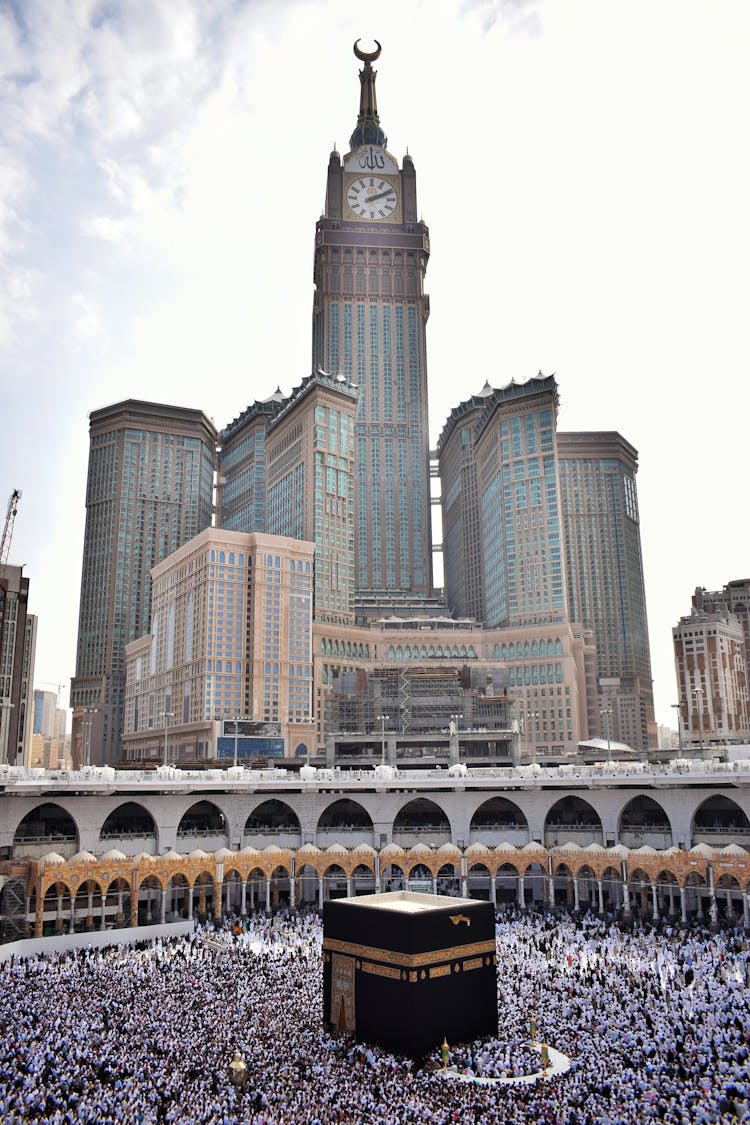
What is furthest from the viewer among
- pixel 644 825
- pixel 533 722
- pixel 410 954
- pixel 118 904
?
pixel 533 722

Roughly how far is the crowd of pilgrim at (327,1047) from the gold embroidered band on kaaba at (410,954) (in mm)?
2937

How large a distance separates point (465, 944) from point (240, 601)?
10670cm

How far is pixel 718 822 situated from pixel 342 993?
40.7m

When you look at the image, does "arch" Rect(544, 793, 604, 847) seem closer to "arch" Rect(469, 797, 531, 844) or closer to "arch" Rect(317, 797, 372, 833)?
"arch" Rect(469, 797, 531, 844)

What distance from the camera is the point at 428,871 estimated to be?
72000mm

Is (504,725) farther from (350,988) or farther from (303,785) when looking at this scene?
(350,988)

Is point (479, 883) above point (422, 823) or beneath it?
beneath

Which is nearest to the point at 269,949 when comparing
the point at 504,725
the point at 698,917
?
the point at 698,917

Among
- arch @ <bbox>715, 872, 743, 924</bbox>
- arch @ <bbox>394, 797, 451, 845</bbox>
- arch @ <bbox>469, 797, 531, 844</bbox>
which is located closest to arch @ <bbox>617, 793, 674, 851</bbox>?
arch @ <bbox>715, 872, 743, 924</bbox>

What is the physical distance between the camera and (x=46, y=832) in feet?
210

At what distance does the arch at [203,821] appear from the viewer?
70562 millimetres

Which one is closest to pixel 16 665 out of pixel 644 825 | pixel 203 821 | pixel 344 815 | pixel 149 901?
pixel 203 821

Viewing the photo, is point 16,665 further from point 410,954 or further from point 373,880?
point 410,954

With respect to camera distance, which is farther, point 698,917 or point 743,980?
point 698,917
